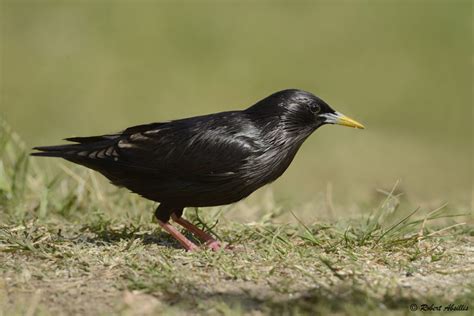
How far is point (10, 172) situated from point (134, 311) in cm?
348

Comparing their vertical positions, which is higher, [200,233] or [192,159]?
[192,159]

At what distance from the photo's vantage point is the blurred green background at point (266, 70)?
12688mm

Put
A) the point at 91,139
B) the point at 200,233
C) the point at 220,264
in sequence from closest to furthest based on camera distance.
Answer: the point at 220,264
the point at 200,233
the point at 91,139

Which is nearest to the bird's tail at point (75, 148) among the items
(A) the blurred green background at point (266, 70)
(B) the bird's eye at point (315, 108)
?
(B) the bird's eye at point (315, 108)

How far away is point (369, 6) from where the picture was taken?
54.1 ft

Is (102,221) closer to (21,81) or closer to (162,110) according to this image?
(162,110)

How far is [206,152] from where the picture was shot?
5.53m

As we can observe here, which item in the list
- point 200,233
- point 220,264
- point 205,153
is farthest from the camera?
point 200,233

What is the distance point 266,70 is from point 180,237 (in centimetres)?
953

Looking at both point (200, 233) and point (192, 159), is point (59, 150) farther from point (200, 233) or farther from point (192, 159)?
point (200, 233)

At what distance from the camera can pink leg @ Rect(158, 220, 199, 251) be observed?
5.41 meters

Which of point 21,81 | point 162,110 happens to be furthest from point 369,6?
point 21,81

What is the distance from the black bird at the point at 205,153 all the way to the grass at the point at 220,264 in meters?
0.38

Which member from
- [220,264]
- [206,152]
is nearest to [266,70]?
[206,152]
